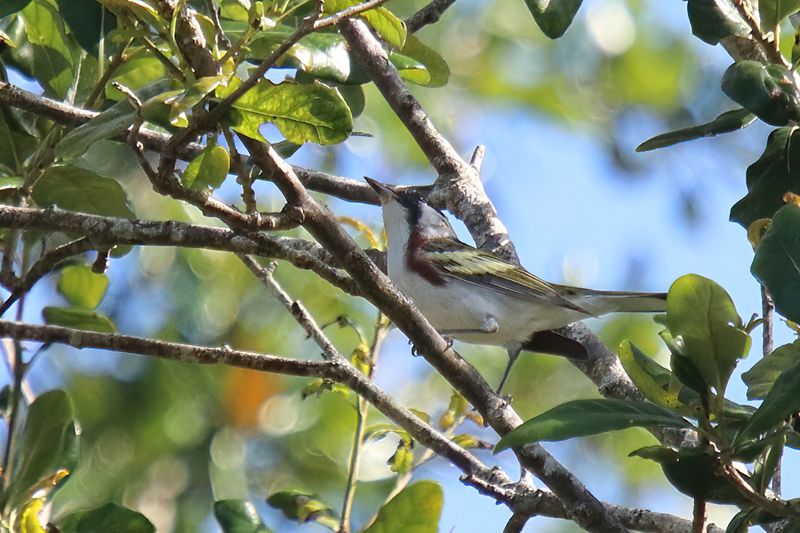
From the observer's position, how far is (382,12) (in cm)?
237

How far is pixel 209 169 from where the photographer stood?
207cm

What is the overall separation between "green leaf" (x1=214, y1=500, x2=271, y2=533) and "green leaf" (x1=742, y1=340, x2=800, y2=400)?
1287 millimetres

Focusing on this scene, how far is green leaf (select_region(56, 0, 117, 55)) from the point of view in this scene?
2609 mm

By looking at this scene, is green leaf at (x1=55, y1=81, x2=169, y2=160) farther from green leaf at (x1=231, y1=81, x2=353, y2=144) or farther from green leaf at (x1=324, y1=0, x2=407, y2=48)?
green leaf at (x1=324, y1=0, x2=407, y2=48)

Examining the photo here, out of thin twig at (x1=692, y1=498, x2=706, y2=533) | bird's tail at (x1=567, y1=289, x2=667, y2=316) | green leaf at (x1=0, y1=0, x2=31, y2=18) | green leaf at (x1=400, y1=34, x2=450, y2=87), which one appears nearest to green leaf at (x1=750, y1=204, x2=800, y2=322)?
thin twig at (x1=692, y1=498, x2=706, y2=533)

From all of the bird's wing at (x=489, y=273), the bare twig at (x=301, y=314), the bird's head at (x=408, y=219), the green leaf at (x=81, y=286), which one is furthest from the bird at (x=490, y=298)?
the green leaf at (x=81, y=286)

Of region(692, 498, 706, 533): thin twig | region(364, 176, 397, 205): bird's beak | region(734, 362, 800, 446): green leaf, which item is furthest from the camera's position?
→ region(364, 176, 397, 205): bird's beak

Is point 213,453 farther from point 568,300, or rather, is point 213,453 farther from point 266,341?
point 568,300

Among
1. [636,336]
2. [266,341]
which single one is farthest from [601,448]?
[266,341]

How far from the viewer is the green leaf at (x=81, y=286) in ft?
10.9

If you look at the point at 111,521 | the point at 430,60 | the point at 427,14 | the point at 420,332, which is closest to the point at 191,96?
the point at 420,332

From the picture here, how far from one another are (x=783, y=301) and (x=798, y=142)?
78cm

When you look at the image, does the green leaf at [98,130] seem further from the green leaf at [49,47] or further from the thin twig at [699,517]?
the thin twig at [699,517]

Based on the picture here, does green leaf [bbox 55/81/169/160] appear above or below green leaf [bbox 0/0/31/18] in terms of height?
below
